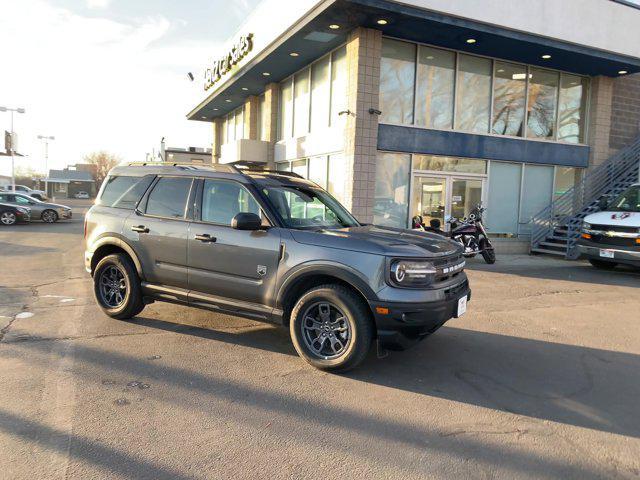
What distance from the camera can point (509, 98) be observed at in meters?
14.6

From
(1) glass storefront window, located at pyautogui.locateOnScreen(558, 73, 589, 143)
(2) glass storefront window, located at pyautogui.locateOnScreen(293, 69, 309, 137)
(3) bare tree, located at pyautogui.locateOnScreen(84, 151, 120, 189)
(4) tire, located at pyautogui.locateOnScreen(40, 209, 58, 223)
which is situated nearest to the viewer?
(1) glass storefront window, located at pyautogui.locateOnScreen(558, 73, 589, 143)

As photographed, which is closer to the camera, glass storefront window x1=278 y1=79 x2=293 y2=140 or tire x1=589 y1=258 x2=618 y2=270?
tire x1=589 y1=258 x2=618 y2=270

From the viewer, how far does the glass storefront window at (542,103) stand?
14.9 m

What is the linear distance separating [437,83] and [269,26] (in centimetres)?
515

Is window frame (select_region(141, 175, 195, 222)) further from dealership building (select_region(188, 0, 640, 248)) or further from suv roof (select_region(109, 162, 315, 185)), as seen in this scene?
dealership building (select_region(188, 0, 640, 248))

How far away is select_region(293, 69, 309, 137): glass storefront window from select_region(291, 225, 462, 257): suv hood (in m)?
11.2

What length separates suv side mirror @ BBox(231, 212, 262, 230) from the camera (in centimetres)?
461

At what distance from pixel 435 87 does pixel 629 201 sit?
5.79 m

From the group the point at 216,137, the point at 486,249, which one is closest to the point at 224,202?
the point at 486,249

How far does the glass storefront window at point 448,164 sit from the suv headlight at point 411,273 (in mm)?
9375

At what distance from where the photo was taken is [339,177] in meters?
13.1

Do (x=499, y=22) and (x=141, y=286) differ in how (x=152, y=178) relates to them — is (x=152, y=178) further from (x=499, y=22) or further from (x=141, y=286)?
(x=499, y=22)

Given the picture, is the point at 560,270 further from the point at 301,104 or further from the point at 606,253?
the point at 301,104

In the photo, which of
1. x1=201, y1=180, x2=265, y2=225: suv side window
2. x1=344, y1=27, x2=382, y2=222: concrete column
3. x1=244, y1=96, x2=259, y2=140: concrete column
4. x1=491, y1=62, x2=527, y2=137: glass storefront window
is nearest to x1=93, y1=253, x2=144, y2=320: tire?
x1=201, y1=180, x2=265, y2=225: suv side window
